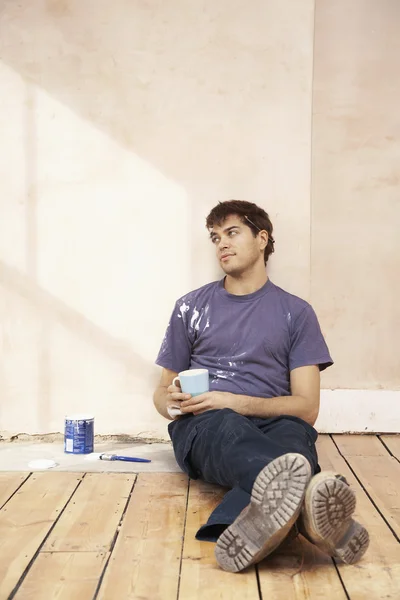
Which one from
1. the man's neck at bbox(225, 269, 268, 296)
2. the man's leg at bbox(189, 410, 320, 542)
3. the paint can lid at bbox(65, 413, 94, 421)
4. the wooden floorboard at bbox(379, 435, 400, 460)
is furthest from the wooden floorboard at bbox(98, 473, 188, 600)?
the wooden floorboard at bbox(379, 435, 400, 460)

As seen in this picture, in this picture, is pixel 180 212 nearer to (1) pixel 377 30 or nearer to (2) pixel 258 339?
(2) pixel 258 339

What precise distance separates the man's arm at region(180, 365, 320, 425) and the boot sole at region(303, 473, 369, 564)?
2.16 feet

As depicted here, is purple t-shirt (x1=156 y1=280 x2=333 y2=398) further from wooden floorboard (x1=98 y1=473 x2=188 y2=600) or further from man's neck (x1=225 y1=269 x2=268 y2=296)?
wooden floorboard (x1=98 y1=473 x2=188 y2=600)

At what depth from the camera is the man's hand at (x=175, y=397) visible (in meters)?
2.12

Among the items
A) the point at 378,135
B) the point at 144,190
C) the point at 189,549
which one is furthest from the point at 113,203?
the point at 189,549

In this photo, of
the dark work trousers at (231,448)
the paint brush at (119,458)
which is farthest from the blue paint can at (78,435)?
the dark work trousers at (231,448)

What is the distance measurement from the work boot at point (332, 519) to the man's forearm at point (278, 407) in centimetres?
63

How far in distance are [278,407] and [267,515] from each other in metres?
0.74

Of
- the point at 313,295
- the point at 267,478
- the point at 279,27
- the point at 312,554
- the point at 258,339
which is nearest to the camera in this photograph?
the point at 267,478

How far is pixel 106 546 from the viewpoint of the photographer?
1667 millimetres

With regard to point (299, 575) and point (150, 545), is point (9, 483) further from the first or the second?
point (299, 575)

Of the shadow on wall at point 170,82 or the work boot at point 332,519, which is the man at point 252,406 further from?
the shadow on wall at point 170,82

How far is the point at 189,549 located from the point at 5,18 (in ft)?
7.29

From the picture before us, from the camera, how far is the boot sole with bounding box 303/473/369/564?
1.45 meters
